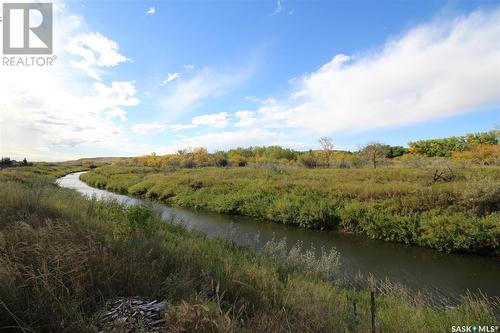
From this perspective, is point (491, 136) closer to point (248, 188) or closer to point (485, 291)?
point (248, 188)

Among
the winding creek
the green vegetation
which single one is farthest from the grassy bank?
the green vegetation

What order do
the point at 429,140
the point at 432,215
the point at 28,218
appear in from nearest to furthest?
the point at 28,218 < the point at 432,215 < the point at 429,140

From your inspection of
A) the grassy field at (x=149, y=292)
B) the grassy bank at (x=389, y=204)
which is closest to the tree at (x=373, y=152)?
the grassy bank at (x=389, y=204)

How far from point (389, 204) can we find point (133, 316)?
14.2 metres

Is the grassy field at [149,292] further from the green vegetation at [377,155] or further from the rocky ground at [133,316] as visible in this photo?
the green vegetation at [377,155]

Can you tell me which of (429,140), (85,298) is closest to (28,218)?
(85,298)

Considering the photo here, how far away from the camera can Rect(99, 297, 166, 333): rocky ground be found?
2619mm

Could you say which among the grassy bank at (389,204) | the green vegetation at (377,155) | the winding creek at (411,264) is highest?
the green vegetation at (377,155)

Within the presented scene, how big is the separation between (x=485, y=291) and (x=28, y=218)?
38.5 feet

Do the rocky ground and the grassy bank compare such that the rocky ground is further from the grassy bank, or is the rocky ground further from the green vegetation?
the green vegetation

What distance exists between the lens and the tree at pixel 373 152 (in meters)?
33.8

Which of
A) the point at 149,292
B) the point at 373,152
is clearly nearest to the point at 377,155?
the point at 373,152

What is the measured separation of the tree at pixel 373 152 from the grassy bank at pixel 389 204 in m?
A: 13.6

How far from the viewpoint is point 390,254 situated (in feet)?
36.4
